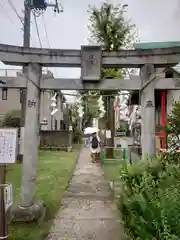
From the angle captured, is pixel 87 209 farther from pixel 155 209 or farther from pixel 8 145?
pixel 155 209

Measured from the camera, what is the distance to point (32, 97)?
575cm

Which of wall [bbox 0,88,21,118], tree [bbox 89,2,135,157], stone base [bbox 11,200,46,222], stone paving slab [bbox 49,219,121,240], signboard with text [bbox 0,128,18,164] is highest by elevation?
tree [bbox 89,2,135,157]

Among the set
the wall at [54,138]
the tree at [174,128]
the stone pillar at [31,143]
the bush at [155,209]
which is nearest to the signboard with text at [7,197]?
the stone pillar at [31,143]

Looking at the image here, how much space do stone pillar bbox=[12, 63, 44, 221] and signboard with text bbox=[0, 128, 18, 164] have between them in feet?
4.48

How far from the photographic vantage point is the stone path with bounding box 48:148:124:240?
16.3 ft

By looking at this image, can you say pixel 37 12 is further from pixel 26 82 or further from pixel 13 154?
pixel 13 154

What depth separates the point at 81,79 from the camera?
590 centimetres

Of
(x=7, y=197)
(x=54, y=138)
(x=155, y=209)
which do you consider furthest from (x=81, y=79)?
(x=54, y=138)

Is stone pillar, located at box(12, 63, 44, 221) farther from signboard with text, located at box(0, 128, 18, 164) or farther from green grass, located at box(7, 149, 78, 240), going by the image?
signboard with text, located at box(0, 128, 18, 164)

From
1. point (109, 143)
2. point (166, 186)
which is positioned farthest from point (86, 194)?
point (109, 143)

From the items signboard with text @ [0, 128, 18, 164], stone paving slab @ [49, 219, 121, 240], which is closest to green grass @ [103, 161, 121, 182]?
stone paving slab @ [49, 219, 121, 240]

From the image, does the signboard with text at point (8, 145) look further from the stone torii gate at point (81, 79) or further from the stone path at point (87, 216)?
the stone path at point (87, 216)

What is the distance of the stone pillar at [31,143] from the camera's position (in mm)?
5633

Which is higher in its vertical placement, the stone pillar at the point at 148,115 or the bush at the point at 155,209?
the stone pillar at the point at 148,115
